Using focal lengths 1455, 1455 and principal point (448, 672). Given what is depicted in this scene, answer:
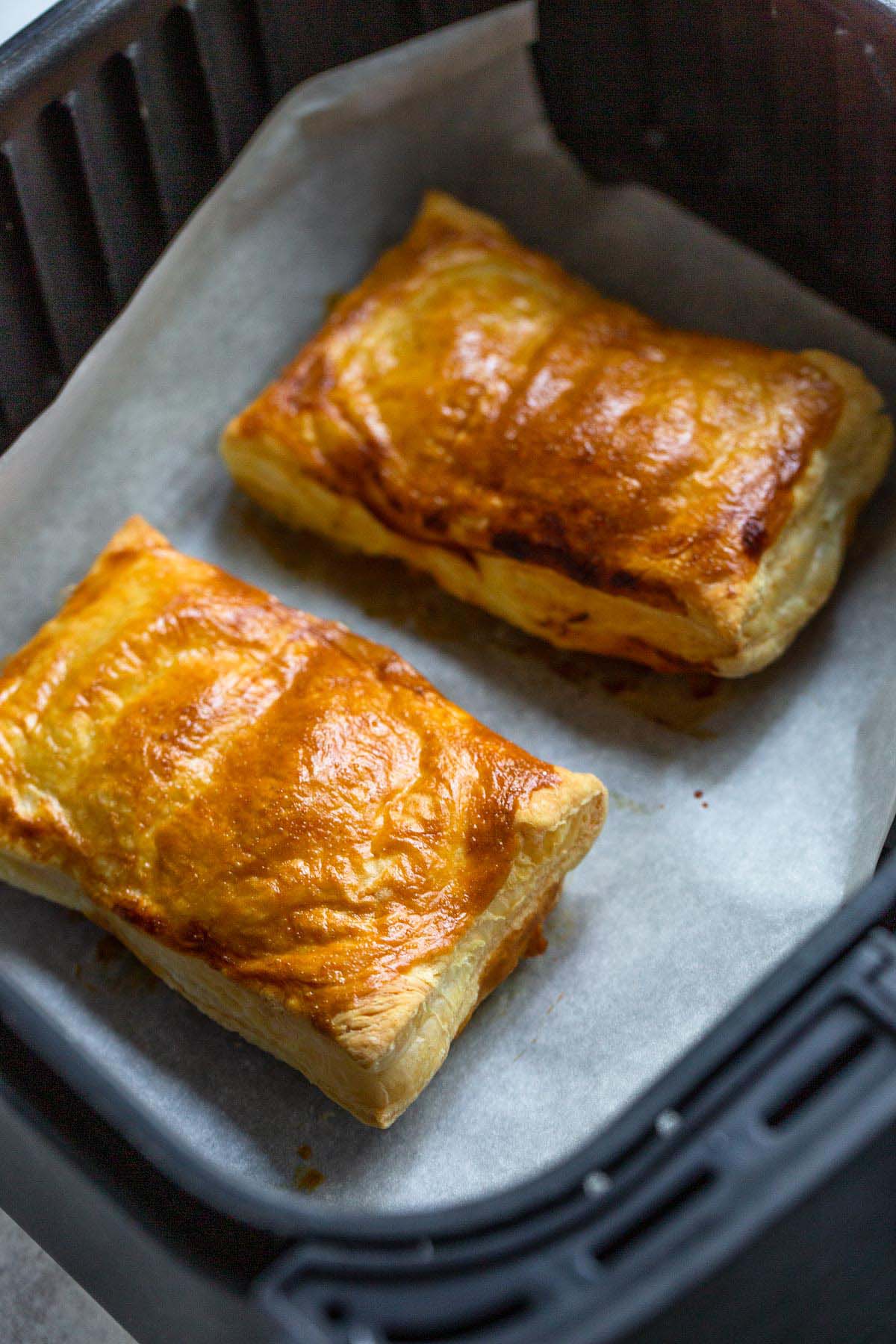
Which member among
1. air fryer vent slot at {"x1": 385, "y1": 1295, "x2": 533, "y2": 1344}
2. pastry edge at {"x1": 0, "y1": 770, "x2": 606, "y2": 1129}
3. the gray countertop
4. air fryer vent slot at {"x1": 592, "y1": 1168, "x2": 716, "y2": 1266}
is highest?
air fryer vent slot at {"x1": 592, "y1": 1168, "x2": 716, "y2": 1266}

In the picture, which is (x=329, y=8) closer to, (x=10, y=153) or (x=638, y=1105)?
(x=10, y=153)

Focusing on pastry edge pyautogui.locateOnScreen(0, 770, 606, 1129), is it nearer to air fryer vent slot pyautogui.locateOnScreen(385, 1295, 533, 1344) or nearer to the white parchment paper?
the white parchment paper

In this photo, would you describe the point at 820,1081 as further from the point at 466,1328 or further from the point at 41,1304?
the point at 41,1304

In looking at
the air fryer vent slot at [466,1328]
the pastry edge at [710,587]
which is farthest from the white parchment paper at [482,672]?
the air fryer vent slot at [466,1328]

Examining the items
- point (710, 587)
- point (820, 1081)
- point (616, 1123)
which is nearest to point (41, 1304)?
point (616, 1123)

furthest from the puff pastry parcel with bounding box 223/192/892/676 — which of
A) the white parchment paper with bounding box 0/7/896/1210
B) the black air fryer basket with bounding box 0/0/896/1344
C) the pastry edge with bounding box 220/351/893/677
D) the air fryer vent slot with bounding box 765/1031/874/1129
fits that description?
the air fryer vent slot with bounding box 765/1031/874/1129

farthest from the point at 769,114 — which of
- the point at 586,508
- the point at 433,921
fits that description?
the point at 433,921

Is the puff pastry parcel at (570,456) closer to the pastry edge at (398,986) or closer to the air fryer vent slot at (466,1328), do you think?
the pastry edge at (398,986)

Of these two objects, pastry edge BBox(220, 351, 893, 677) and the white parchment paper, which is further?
pastry edge BBox(220, 351, 893, 677)
